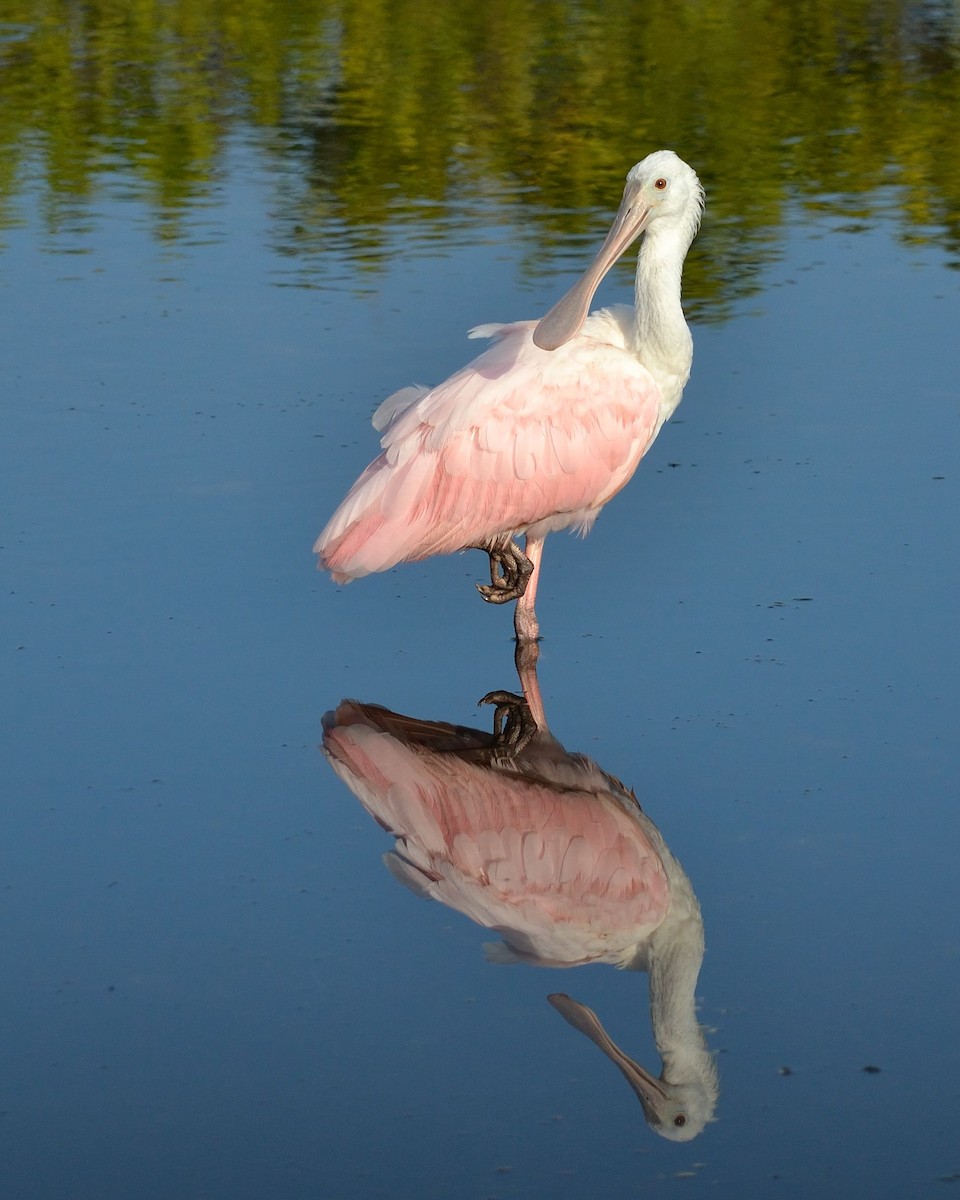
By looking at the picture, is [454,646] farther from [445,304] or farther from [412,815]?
[445,304]

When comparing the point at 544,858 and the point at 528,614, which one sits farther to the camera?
the point at 528,614

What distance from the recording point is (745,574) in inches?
253

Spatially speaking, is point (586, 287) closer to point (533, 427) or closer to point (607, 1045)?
point (533, 427)

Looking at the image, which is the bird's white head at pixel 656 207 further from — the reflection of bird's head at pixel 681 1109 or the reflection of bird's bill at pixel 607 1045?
the reflection of bird's head at pixel 681 1109

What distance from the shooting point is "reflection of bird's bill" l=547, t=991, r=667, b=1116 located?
12.8 feet

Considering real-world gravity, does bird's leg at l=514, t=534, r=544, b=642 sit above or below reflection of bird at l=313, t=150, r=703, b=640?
below

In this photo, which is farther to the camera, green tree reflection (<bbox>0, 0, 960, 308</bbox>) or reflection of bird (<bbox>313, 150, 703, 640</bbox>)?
green tree reflection (<bbox>0, 0, 960, 308</bbox>)

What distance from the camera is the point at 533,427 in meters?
6.13

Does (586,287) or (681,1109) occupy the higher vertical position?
(586,287)

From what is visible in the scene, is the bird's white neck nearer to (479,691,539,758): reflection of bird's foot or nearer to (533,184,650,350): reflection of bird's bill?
(533,184,650,350): reflection of bird's bill

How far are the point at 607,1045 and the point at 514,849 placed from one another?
2.81ft

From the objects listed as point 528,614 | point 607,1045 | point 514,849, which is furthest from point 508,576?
point 607,1045

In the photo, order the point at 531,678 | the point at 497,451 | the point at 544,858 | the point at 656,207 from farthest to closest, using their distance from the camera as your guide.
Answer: the point at 656,207, the point at 497,451, the point at 531,678, the point at 544,858

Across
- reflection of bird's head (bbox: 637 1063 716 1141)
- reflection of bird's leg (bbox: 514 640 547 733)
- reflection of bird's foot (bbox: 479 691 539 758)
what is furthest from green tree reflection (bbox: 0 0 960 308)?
reflection of bird's head (bbox: 637 1063 716 1141)
